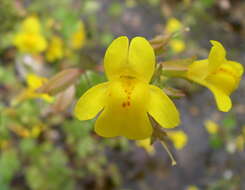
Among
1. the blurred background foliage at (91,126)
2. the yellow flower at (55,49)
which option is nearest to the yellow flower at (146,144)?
the blurred background foliage at (91,126)

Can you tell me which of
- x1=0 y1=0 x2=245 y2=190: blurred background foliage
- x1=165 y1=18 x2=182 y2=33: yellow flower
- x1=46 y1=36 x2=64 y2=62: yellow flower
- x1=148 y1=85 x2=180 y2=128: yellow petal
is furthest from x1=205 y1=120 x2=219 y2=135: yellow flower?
x1=148 y1=85 x2=180 y2=128: yellow petal

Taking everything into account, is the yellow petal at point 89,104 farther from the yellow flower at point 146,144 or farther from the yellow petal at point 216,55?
the yellow flower at point 146,144

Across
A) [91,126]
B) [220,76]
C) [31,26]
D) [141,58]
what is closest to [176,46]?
[31,26]

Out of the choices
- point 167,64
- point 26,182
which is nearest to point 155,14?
point 26,182

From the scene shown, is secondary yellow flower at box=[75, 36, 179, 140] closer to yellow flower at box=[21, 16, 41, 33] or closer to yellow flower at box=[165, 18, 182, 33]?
yellow flower at box=[21, 16, 41, 33]

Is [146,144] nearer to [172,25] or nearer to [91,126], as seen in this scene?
[91,126]

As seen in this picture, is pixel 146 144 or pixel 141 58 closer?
pixel 141 58

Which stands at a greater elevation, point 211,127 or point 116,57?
point 116,57
